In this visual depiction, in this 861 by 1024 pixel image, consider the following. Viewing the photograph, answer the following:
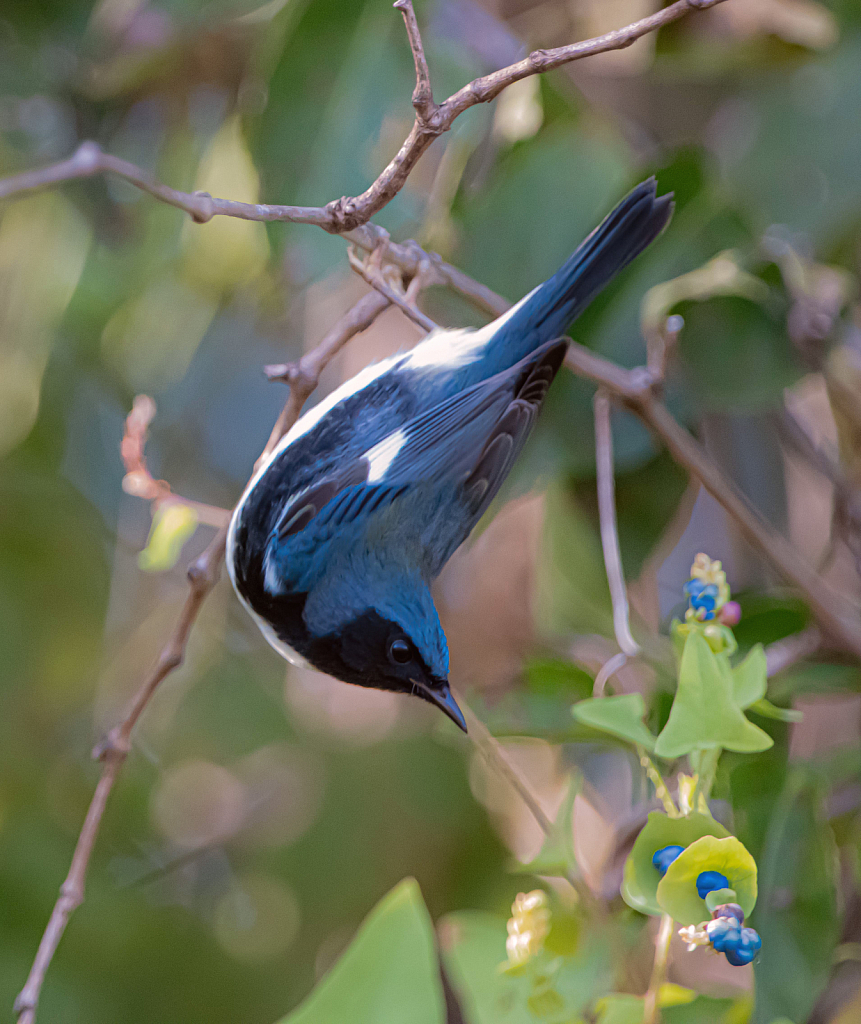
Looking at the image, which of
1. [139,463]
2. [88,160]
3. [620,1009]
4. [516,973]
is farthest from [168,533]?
[620,1009]

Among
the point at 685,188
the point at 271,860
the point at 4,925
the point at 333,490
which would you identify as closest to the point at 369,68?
the point at 685,188

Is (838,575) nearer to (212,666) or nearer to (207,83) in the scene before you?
(212,666)

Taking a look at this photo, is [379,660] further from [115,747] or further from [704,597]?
[704,597]

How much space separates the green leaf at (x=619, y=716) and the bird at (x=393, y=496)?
34cm

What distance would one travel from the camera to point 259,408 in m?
2.48

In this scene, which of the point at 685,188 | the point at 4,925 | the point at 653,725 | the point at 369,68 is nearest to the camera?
the point at 653,725

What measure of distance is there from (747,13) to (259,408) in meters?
1.55

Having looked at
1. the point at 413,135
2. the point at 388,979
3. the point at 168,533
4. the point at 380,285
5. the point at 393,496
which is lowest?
the point at 388,979

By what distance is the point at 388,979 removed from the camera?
1.13m

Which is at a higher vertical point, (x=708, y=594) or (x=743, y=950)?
(x=708, y=594)

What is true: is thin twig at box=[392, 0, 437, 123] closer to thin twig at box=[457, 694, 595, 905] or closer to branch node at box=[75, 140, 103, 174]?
branch node at box=[75, 140, 103, 174]

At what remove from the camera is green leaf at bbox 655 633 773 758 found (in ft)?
3.11

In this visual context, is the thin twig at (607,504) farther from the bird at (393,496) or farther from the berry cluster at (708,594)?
the berry cluster at (708,594)

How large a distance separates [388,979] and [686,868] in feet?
1.54
